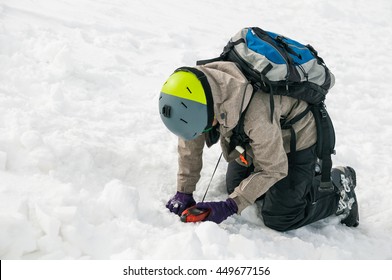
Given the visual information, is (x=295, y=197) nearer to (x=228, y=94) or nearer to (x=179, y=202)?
(x=179, y=202)

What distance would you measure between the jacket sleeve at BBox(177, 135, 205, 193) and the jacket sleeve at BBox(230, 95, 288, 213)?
40 centimetres

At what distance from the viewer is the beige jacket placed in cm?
265

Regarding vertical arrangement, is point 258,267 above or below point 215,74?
below

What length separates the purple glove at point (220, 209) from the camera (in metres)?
2.94

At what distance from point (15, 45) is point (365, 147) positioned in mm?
4298

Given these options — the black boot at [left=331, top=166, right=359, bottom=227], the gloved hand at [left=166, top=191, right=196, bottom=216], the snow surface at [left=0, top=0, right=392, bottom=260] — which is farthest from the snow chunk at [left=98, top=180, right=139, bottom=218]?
the black boot at [left=331, top=166, right=359, bottom=227]

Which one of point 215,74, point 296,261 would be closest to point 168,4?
point 215,74

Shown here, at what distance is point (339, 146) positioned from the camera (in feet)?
15.8

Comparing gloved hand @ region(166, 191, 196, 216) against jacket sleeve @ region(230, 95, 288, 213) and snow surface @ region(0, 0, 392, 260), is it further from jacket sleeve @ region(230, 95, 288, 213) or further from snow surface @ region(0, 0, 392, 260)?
jacket sleeve @ region(230, 95, 288, 213)

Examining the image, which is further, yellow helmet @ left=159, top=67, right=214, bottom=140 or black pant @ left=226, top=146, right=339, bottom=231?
black pant @ left=226, top=146, right=339, bottom=231

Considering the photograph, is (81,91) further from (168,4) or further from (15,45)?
(168,4)

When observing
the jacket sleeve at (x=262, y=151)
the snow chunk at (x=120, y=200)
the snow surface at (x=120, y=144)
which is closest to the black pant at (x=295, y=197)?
the snow surface at (x=120, y=144)

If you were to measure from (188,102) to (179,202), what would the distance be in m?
0.89

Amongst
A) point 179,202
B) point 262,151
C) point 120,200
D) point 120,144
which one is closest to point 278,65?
point 262,151
